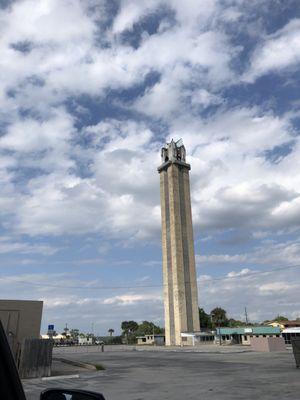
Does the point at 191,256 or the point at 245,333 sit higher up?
the point at 191,256

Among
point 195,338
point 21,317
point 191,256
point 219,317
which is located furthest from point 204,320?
point 21,317

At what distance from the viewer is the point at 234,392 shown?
52.1ft

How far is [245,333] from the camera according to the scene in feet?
298

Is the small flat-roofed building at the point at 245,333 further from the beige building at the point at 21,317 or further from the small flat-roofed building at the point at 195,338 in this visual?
the beige building at the point at 21,317

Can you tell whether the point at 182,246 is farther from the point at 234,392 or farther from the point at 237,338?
the point at 234,392

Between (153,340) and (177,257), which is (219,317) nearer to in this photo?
(153,340)

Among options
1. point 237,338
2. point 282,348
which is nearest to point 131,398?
point 282,348

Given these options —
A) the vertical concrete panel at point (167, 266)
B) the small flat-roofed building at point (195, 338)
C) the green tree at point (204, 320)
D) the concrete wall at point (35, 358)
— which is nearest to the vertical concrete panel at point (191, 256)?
the small flat-roofed building at point (195, 338)

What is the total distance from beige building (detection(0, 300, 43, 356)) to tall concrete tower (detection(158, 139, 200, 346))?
77.1 metres

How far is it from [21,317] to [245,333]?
234 feet

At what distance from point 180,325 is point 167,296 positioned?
30.4 feet

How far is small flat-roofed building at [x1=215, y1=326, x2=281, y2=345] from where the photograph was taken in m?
87.8

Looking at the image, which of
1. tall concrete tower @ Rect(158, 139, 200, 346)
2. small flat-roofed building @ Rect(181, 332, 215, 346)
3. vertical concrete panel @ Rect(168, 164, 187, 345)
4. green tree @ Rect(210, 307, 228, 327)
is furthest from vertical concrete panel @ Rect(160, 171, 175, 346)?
green tree @ Rect(210, 307, 228, 327)

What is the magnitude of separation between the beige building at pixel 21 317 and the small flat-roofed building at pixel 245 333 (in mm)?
64542
